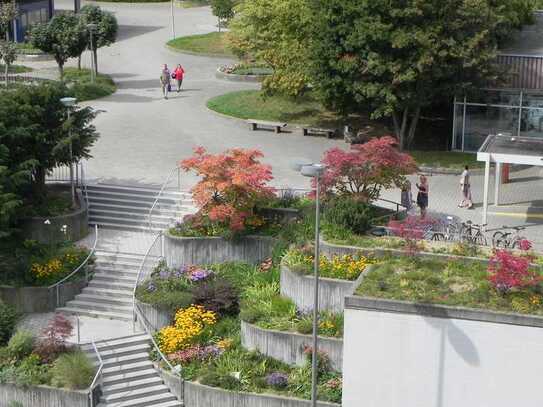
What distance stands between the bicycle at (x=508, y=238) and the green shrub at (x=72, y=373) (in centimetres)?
1093

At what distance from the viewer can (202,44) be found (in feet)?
202

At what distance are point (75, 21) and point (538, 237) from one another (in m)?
24.9

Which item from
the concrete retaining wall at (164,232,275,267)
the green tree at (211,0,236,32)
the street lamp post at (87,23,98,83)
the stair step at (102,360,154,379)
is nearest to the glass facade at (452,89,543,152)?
the concrete retaining wall at (164,232,275,267)

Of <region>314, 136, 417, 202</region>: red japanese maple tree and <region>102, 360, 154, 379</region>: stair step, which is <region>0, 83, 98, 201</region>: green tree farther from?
<region>314, 136, 417, 202</region>: red japanese maple tree

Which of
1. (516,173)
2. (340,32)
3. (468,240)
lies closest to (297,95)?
(340,32)

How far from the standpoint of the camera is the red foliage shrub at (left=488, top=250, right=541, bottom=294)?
2583cm

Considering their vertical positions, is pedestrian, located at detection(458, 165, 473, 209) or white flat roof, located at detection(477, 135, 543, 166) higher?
white flat roof, located at detection(477, 135, 543, 166)

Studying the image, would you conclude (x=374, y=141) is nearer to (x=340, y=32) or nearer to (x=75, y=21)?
(x=340, y=32)

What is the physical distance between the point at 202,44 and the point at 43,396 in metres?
36.1

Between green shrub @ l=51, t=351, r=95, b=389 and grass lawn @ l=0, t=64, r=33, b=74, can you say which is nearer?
green shrub @ l=51, t=351, r=95, b=389

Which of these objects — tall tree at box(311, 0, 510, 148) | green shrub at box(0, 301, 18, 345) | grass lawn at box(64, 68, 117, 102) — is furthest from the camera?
grass lawn at box(64, 68, 117, 102)

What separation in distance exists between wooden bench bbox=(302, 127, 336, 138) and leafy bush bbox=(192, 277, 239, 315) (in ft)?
44.2

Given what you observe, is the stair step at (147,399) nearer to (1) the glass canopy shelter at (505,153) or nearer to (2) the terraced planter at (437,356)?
(2) the terraced planter at (437,356)

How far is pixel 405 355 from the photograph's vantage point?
83.8 feet
